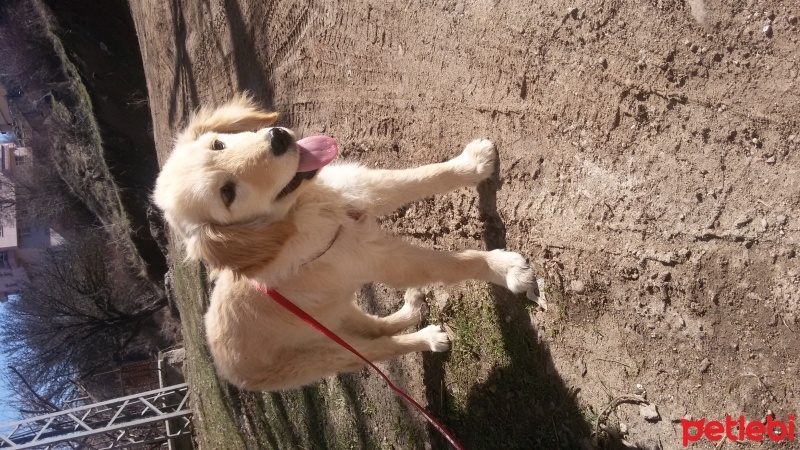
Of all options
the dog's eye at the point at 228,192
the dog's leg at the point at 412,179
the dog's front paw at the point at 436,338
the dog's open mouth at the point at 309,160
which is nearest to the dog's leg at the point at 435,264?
the dog's leg at the point at 412,179

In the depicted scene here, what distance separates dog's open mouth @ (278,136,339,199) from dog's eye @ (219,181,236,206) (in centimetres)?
22

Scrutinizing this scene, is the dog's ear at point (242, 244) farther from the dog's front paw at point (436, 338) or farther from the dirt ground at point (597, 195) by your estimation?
the dog's front paw at point (436, 338)

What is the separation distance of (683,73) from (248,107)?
7.51 feet

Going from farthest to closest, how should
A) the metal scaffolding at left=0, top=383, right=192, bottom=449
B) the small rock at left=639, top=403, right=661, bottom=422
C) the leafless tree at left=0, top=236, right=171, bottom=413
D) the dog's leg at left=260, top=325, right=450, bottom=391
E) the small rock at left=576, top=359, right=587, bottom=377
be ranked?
the leafless tree at left=0, top=236, right=171, bottom=413
the metal scaffolding at left=0, top=383, right=192, bottom=449
the dog's leg at left=260, top=325, right=450, bottom=391
the small rock at left=576, top=359, right=587, bottom=377
the small rock at left=639, top=403, right=661, bottom=422

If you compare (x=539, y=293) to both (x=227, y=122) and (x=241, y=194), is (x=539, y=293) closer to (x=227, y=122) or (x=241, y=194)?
(x=241, y=194)

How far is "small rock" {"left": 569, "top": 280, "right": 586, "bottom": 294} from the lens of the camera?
Answer: 2592mm

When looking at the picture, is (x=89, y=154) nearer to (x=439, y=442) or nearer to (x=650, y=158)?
(x=439, y=442)

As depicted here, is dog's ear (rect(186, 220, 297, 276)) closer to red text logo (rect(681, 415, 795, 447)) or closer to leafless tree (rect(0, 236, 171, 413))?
red text logo (rect(681, 415, 795, 447))

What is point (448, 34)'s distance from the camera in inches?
119

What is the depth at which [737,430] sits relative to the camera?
6.84ft

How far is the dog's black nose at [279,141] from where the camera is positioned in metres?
2.41

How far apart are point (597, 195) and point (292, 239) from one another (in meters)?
1.51

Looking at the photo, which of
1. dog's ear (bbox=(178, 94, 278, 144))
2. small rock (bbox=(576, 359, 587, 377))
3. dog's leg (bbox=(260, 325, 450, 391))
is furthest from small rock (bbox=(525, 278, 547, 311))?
dog's ear (bbox=(178, 94, 278, 144))

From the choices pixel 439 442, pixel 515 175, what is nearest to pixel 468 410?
pixel 439 442
